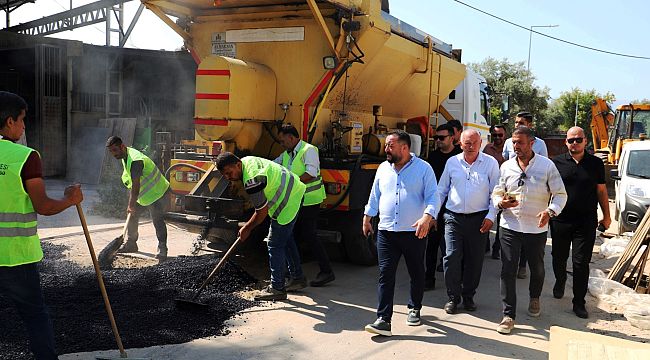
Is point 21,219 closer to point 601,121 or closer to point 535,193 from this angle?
point 535,193

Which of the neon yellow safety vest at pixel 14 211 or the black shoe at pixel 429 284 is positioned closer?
the neon yellow safety vest at pixel 14 211

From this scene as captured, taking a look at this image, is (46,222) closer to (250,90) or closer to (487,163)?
(250,90)

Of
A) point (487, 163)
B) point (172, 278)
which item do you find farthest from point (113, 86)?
point (487, 163)

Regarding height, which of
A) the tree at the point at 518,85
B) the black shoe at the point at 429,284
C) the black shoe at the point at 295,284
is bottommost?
the black shoe at the point at 429,284

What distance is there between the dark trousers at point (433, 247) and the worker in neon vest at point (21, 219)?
3895 millimetres

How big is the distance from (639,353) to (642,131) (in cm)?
1513

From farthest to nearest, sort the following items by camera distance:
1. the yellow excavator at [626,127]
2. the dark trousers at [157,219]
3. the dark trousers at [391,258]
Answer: the yellow excavator at [626,127]
the dark trousers at [157,219]
the dark trousers at [391,258]

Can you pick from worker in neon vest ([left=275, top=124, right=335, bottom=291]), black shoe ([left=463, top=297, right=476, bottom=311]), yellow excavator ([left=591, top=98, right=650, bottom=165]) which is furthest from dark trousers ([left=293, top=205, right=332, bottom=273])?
yellow excavator ([left=591, top=98, right=650, bottom=165])

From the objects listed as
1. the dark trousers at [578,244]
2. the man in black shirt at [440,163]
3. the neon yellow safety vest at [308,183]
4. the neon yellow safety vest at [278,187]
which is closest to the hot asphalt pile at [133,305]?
the neon yellow safety vest at [278,187]

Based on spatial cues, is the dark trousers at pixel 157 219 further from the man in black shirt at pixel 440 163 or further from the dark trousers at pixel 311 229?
the man in black shirt at pixel 440 163

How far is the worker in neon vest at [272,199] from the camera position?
4.78m

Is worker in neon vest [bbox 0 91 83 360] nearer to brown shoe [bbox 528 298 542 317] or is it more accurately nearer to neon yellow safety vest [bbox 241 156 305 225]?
neon yellow safety vest [bbox 241 156 305 225]

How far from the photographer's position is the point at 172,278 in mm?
5398

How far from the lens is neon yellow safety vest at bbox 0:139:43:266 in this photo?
9.43 feet
